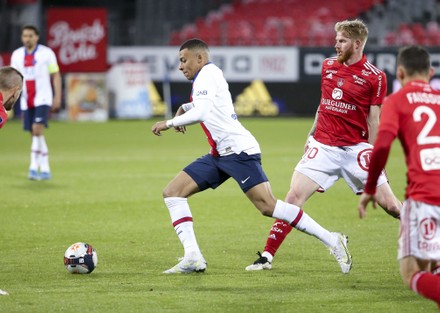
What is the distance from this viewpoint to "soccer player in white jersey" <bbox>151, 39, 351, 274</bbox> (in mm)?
8344

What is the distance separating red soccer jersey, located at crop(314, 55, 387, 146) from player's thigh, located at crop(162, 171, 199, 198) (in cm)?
138

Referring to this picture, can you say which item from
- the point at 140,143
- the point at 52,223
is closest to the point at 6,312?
the point at 52,223

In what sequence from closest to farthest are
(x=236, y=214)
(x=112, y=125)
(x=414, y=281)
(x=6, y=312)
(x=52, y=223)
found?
(x=414, y=281), (x=6, y=312), (x=52, y=223), (x=236, y=214), (x=112, y=125)

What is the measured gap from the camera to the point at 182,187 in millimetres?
8531

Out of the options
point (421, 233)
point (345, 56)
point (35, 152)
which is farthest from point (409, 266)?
point (35, 152)

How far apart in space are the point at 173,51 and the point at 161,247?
20499 millimetres

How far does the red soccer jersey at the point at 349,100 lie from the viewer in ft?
29.3

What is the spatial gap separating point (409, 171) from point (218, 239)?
15.2 feet

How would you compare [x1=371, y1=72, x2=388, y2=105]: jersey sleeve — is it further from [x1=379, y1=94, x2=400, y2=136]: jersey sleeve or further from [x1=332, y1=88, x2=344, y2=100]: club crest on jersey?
[x1=379, y1=94, x2=400, y2=136]: jersey sleeve

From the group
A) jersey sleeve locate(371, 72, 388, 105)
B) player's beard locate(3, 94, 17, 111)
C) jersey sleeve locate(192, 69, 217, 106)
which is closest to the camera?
player's beard locate(3, 94, 17, 111)

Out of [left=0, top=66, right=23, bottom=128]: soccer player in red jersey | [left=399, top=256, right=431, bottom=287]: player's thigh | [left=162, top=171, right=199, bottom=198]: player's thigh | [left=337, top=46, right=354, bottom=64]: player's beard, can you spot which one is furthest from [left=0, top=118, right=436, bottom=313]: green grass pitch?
[left=337, top=46, right=354, bottom=64]: player's beard

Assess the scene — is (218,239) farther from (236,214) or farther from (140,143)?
(140,143)

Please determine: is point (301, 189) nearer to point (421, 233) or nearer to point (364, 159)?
point (364, 159)

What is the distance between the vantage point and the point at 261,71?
30.1 metres
